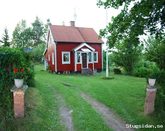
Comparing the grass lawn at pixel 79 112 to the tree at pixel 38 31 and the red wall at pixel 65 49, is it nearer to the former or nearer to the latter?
the red wall at pixel 65 49

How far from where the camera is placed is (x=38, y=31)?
244 ft

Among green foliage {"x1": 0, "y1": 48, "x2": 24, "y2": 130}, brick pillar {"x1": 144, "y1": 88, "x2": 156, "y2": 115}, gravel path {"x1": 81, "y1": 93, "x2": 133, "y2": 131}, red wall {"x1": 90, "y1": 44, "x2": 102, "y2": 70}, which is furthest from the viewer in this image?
red wall {"x1": 90, "y1": 44, "x2": 102, "y2": 70}

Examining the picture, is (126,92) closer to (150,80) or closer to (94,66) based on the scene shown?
(150,80)

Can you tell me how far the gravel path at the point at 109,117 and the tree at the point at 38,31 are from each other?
6277cm

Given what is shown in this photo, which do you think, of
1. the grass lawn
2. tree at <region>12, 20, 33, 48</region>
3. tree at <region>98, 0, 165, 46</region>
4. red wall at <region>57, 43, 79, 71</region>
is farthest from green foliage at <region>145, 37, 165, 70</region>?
tree at <region>12, 20, 33, 48</region>

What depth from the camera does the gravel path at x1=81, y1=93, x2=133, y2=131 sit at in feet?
29.6

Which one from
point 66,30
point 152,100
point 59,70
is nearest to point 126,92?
point 152,100

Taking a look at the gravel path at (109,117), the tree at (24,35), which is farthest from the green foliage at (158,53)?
the tree at (24,35)

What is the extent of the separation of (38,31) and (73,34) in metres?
43.9

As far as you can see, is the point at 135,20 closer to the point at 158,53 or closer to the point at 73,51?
the point at 158,53

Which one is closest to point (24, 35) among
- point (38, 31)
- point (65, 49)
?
point (38, 31)

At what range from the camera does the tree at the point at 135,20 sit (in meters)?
11.5

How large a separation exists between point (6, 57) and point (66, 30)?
931 inches

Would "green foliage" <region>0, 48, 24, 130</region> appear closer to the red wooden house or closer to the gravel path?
the gravel path
